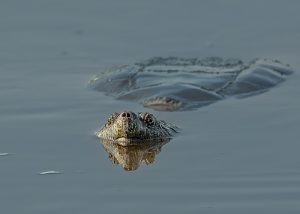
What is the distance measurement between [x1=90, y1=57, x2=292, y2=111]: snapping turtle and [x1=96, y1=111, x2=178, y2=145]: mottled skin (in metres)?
1.34

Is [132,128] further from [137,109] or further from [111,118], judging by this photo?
[137,109]

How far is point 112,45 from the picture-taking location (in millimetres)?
17234

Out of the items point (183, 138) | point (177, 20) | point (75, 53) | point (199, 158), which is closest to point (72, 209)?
point (199, 158)

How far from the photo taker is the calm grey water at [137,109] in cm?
1046

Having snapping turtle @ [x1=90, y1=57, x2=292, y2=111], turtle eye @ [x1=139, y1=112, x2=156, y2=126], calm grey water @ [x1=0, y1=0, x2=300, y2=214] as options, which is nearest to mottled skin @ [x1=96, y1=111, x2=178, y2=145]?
turtle eye @ [x1=139, y1=112, x2=156, y2=126]

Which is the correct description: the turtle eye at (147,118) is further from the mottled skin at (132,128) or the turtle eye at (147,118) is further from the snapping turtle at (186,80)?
the snapping turtle at (186,80)

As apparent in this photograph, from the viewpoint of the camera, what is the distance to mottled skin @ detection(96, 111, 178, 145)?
12.5m

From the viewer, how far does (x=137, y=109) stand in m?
14.1

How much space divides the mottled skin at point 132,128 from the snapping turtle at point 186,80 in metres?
1.34

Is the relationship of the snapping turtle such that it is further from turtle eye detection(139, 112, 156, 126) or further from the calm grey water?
turtle eye detection(139, 112, 156, 126)

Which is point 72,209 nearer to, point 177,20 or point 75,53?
point 75,53

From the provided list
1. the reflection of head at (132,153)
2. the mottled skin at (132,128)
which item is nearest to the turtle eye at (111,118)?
the mottled skin at (132,128)

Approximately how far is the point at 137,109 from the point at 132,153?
1817 mm

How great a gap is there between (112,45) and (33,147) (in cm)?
514
